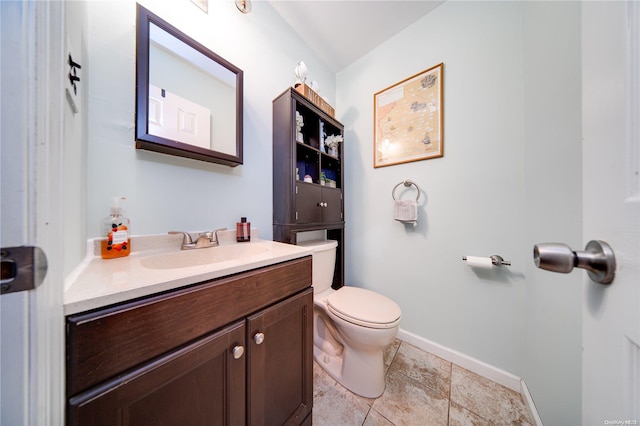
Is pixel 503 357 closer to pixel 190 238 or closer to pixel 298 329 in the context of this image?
pixel 298 329

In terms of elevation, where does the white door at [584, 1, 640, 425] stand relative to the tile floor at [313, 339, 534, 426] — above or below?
above

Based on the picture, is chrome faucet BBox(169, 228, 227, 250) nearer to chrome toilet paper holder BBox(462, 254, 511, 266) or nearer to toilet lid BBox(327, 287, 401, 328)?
toilet lid BBox(327, 287, 401, 328)

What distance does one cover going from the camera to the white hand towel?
1.29 metres

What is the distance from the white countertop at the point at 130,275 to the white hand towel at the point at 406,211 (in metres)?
0.83

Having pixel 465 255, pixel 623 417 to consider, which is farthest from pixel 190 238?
pixel 465 255

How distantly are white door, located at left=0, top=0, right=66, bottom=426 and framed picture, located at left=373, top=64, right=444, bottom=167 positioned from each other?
1.51 metres

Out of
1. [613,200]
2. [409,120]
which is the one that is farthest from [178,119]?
[409,120]

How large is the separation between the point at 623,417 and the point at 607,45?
0.53 metres

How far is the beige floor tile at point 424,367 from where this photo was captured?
1.08 m

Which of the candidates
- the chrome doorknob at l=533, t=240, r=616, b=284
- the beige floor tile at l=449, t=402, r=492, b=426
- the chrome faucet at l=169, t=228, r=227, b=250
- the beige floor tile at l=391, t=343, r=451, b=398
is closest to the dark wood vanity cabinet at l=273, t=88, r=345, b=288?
the chrome faucet at l=169, t=228, r=227, b=250

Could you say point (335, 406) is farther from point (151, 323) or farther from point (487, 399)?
point (151, 323)

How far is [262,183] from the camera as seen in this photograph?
1214 millimetres

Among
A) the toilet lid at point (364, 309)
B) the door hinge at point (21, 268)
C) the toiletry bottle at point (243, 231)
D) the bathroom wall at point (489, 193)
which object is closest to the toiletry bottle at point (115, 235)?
the toiletry bottle at point (243, 231)

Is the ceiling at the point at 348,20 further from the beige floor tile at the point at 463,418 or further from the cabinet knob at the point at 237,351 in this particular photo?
the beige floor tile at the point at 463,418
